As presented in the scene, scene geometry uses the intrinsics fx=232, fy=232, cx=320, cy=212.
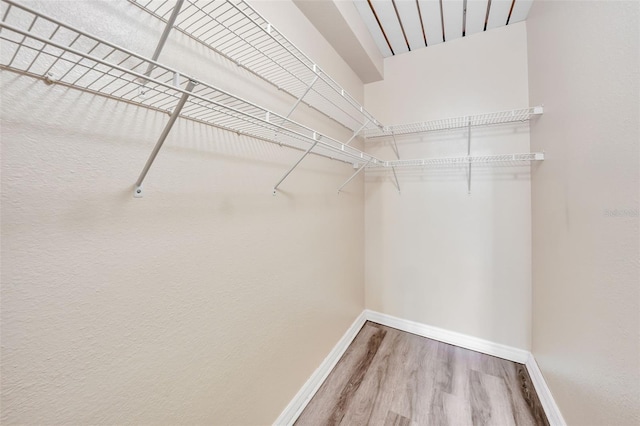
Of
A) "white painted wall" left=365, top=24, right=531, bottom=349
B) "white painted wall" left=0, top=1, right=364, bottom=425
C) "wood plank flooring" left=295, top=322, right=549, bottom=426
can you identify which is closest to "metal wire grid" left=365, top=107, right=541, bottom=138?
"white painted wall" left=365, top=24, right=531, bottom=349

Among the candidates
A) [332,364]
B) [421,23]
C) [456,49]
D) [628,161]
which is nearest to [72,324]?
[332,364]

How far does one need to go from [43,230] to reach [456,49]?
8.12ft

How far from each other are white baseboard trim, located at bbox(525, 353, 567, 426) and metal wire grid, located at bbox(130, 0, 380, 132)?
6.46 ft

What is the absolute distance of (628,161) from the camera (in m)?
0.73

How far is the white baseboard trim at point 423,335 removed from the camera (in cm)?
123

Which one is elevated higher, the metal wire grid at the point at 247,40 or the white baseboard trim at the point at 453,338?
the metal wire grid at the point at 247,40

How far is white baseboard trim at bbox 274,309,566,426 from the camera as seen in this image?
1.23m

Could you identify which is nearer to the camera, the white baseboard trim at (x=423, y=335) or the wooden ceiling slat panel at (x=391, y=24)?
the white baseboard trim at (x=423, y=335)

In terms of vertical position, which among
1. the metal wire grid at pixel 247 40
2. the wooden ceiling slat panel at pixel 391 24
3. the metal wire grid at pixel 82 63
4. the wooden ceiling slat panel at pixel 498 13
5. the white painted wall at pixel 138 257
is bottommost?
the white painted wall at pixel 138 257

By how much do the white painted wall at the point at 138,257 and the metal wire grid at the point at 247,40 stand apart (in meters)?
0.05

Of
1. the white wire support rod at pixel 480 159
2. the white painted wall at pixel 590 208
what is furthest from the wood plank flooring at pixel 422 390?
the white wire support rod at pixel 480 159

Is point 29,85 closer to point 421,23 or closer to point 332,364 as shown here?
point 332,364

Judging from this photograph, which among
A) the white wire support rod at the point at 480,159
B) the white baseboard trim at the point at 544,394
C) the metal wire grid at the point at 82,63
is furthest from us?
the white wire support rod at the point at 480,159

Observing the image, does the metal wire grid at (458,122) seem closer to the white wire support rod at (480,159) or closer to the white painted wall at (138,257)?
the white wire support rod at (480,159)
